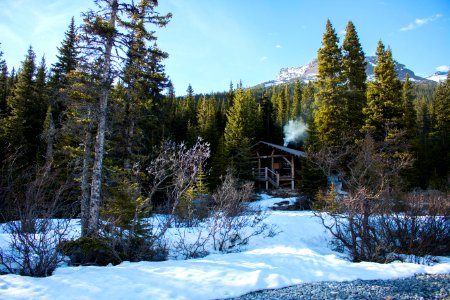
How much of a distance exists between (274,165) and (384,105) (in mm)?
13350

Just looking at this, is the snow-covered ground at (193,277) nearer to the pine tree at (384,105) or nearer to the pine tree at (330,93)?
the pine tree at (330,93)

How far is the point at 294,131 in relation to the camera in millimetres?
44281

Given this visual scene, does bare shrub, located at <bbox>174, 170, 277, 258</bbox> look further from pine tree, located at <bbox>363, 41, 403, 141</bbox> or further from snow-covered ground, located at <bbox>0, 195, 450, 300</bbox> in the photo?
pine tree, located at <bbox>363, 41, 403, 141</bbox>

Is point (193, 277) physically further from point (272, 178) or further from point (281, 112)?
point (281, 112)

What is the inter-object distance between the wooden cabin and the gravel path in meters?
22.3

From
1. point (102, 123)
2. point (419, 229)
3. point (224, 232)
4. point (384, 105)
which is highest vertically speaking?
point (384, 105)

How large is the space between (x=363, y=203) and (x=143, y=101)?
13.7 meters

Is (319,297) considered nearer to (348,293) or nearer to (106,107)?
(348,293)

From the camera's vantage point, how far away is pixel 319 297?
500cm

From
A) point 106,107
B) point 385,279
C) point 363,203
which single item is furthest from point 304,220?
point 106,107

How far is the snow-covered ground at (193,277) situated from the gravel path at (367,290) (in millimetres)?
289

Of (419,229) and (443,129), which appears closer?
(419,229)

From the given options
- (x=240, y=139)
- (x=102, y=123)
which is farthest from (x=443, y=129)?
(x=102, y=123)

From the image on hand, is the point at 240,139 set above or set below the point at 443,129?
below
